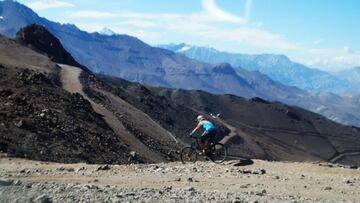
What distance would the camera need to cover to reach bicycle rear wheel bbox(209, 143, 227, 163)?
78.7 feet

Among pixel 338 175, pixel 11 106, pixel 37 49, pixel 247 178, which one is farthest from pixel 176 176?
pixel 37 49

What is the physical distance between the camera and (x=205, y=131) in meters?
→ 23.4

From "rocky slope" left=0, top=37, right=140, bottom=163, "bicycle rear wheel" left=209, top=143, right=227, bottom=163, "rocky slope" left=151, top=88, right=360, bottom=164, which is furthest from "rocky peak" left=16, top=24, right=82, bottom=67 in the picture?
"bicycle rear wheel" left=209, top=143, right=227, bottom=163

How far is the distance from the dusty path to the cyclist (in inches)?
65.7

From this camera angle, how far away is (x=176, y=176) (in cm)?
1819

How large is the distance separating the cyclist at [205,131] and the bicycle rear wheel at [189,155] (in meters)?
0.53

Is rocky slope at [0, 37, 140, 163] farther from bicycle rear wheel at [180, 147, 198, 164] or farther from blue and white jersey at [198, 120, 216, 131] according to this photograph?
blue and white jersey at [198, 120, 216, 131]

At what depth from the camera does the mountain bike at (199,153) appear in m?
24.0

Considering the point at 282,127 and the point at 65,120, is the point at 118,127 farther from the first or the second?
the point at 282,127

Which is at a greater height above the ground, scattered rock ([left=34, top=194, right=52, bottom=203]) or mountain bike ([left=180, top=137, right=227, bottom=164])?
scattered rock ([left=34, top=194, right=52, bottom=203])

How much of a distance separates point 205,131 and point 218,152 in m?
1.69

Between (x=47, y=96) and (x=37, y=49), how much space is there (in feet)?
148

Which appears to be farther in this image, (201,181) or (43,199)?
(201,181)

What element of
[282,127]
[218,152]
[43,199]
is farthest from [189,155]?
[282,127]
